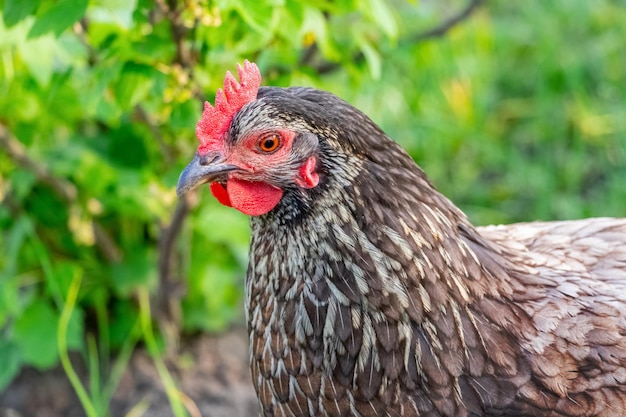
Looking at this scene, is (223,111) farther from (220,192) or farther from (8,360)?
(8,360)

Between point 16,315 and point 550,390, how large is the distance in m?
2.09

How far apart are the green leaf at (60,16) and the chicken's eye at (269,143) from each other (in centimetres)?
62

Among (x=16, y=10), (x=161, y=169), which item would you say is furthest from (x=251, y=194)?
A: (x=161, y=169)

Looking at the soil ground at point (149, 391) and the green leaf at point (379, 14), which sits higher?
the green leaf at point (379, 14)

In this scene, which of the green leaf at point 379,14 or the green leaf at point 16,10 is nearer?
the green leaf at point 16,10

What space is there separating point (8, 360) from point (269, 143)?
178cm

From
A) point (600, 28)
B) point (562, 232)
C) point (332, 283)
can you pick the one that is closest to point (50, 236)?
point (332, 283)

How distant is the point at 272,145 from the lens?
5.96 feet

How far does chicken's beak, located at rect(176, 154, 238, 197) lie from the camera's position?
1.78 metres

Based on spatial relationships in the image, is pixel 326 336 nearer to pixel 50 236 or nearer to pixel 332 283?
pixel 332 283

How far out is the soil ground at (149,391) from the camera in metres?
3.18

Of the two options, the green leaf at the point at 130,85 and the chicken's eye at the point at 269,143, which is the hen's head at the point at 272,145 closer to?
the chicken's eye at the point at 269,143

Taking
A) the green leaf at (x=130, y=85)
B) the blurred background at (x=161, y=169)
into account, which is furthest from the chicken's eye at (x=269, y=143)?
the green leaf at (x=130, y=85)

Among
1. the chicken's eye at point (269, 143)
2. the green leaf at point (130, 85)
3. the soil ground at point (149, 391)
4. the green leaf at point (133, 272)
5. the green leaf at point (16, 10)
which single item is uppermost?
the green leaf at point (16, 10)
